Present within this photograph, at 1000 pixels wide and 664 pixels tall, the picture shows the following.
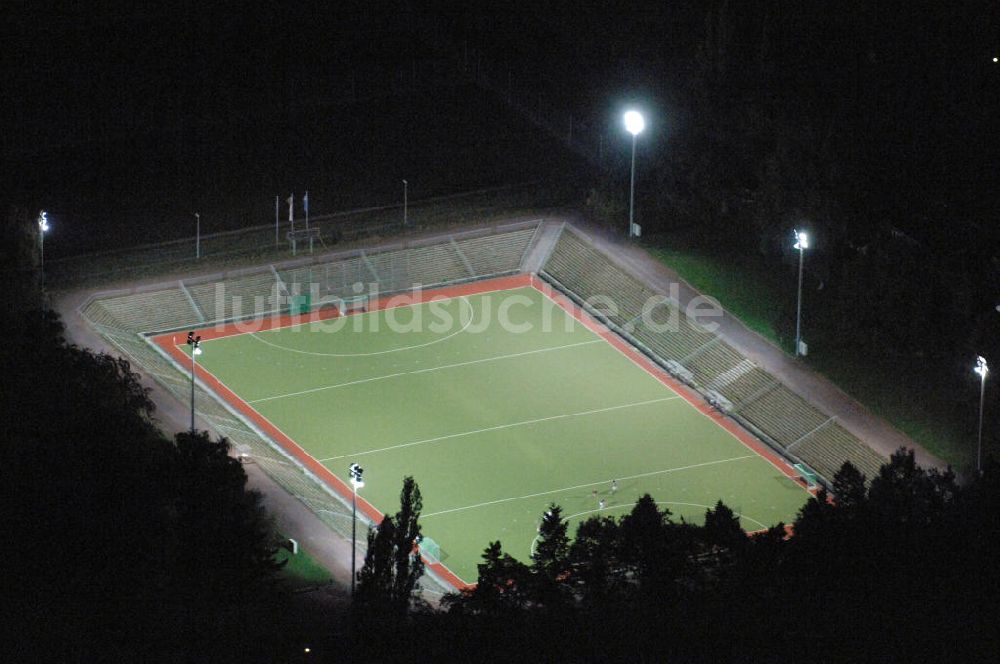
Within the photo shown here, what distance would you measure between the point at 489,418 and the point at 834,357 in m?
11.6

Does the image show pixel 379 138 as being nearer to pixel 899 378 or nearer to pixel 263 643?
pixel 899 378

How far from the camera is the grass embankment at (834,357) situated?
82.6 metres

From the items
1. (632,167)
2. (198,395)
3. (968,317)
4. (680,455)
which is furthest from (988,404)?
(198,395)

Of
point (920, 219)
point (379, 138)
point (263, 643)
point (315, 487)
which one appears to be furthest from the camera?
point (379, 138)

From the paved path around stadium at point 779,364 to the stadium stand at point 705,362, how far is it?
287 mm

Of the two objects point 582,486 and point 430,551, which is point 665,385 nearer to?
point 582,486

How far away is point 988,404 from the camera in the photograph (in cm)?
Answer: 8212

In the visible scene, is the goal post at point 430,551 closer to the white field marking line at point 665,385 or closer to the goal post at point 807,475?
the white field marking line at point 665,385

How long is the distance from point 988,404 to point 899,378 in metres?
3.71

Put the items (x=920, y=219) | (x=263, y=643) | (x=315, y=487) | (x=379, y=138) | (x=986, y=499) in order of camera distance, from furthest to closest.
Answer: (x=379, y=138) < (x=920, y=219) < (x=315, y=487) < (x=986, y=499) < (x=263, y=643)

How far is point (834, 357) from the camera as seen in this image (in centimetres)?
8662

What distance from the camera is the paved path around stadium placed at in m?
82.5

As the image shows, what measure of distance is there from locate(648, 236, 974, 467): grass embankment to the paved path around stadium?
29 centimetres

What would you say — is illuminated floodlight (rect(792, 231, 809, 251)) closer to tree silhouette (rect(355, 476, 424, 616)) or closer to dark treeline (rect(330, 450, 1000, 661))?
dark treeline (rect(330, 450, 1000, 661))
